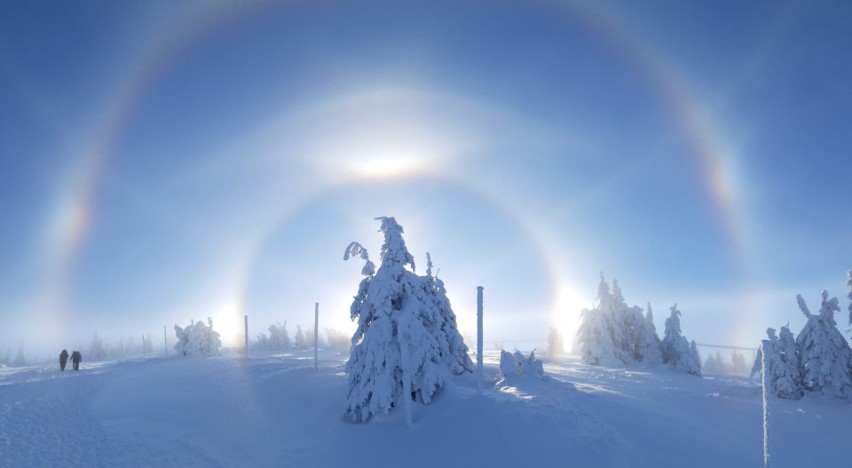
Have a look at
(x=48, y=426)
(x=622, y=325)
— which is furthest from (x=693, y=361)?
(x=48, y=426)

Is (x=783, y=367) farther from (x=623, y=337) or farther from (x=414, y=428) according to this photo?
(x=414, y=428)

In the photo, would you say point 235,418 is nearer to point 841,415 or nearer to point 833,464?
point 833,464

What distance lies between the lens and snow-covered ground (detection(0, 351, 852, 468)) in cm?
1514

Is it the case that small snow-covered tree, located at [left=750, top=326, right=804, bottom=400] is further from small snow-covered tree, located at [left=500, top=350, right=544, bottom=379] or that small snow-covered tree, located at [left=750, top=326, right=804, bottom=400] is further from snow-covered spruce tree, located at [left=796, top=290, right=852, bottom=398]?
small snow-covered tree, located at [left=500, top=350, right=544, bottom=379]

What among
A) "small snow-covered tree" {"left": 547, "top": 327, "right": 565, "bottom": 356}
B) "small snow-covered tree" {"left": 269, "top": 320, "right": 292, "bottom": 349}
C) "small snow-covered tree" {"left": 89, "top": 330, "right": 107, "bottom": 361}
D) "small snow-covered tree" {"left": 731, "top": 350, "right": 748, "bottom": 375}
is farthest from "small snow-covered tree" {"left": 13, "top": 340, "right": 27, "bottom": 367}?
"small snow-covered tree" {"left": 731, "top": 350, "right": 748, "bottom": 375}

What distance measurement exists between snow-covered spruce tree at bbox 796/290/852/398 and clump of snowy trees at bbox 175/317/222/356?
56.6 m

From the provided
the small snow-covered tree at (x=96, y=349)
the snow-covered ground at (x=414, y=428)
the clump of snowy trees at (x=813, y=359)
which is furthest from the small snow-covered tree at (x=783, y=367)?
the small snow-covered tree at (x=96, y=349)

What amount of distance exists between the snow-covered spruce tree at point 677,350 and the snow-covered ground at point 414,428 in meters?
22.7

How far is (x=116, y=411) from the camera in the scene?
20.6m

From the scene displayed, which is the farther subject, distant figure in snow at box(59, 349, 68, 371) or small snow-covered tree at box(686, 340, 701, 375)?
small snow-covered tree at box(686, 340, 701, 375)

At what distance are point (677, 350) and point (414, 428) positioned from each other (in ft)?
147

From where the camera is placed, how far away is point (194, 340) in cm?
5034

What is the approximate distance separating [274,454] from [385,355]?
18.5ft

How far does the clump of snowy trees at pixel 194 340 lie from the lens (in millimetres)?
50312
